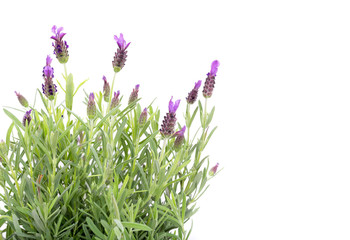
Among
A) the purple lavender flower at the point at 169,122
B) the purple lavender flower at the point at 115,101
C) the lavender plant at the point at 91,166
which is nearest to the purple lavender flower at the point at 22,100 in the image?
the lavender plant at the point at 91,166

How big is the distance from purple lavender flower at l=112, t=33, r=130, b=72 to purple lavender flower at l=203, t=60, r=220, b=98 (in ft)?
0.76

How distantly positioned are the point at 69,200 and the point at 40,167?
0.47ft

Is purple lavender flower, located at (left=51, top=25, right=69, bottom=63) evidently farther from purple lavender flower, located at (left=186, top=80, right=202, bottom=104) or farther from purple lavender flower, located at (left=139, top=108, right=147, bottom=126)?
purple lavender flower, located at (left=186, top=80, right=202, bottom=104)

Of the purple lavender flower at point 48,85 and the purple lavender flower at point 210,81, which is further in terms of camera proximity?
the purple lavender flower at point 210,81

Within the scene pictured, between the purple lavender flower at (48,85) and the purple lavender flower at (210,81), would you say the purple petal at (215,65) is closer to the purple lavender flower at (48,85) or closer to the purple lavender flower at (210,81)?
the purple lavender flower at (210,81)

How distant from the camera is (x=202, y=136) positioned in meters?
1.21

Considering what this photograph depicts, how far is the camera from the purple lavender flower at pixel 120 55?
1042 mm

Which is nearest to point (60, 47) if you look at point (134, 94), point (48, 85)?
point (48, 85)

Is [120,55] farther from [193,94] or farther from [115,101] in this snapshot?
[193,94]

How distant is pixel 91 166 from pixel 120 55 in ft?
0.93

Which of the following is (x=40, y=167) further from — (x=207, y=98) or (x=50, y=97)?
(x=207, y=98)

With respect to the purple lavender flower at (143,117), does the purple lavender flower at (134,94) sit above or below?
above

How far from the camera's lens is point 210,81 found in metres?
1.15

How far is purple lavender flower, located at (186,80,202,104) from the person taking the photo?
1.15m
